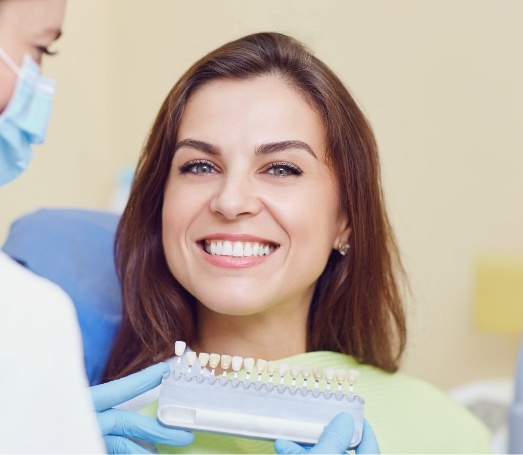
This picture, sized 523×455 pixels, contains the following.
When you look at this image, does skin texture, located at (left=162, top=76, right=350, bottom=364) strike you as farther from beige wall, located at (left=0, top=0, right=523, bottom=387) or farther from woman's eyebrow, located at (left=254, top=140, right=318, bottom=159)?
beige wall, located at (left=0, top=0, right=523, bottom=387)

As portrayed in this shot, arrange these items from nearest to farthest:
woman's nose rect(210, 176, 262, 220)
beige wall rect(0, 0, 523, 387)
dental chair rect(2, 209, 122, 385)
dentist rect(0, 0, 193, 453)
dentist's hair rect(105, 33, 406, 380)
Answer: dentist rect(0, 0, 193, 453)
woman's nose rect(210, 176, 262, 220)
dentist's hair rect(105, 33, 406, 380)
dental chair rect(2, 209, 122, 385)
beige wall rect(0, 0, 523, 387)

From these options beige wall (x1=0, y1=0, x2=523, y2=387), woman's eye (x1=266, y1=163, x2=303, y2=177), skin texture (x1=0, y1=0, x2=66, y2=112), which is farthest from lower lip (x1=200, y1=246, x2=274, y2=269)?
beige wall (x1=0, y1=0, x2=523, y2=387)

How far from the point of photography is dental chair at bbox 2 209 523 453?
5.13 feet

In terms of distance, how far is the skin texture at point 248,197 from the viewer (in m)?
1.26

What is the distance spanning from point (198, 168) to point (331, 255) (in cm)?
33

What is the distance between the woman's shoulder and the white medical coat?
2.23 feet

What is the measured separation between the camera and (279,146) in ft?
4.18

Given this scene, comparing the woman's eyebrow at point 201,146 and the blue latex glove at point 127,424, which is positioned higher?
the woman's eyebrow at point 201,146

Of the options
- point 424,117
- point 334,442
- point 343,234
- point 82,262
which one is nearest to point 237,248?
point 343,234

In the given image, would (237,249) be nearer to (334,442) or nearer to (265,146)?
(265,146)

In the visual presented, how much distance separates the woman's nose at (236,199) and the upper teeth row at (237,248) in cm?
5

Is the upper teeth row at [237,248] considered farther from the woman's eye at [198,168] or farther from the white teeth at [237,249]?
the woman's eye at [198,168]

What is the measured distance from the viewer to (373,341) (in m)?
1.51

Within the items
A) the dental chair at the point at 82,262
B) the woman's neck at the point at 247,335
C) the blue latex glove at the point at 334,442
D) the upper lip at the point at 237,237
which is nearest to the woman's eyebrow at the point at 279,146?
the upper lip at the point at 237,237
